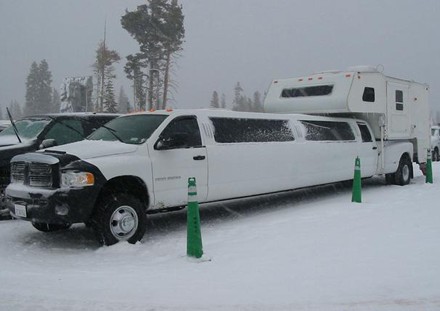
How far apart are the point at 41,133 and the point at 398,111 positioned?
9098 millimetres

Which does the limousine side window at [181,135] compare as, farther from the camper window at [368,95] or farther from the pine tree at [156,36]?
the pine tree at [156,36]

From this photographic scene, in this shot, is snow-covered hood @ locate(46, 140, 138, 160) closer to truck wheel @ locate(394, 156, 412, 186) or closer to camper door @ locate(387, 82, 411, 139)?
camper door @ locate(387, 82, 411, 139)

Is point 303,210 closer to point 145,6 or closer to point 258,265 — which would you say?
point 258,265

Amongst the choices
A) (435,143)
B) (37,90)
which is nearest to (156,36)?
(435,143)

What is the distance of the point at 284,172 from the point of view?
9.02 m

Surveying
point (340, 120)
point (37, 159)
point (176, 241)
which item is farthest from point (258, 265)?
point (340, 120)

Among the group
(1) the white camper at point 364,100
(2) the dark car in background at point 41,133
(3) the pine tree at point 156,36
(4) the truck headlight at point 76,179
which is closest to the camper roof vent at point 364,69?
(1) the white camper at point 364,100

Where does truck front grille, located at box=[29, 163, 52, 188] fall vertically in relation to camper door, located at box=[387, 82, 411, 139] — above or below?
below

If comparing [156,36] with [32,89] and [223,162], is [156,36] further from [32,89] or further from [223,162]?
[32,89]

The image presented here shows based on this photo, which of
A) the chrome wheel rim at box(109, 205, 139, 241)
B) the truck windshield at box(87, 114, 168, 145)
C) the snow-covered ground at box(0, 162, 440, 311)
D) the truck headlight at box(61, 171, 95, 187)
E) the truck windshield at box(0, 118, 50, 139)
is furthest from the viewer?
the truck windshield at box(0, 118, 50, 139)

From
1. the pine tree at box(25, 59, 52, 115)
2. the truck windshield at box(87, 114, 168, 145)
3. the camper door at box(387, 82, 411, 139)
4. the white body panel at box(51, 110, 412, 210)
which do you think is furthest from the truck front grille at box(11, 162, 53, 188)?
the pine tree at box(25, 59, 52, 115)

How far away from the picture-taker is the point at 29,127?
348 inches

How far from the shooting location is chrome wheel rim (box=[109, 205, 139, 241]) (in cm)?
621

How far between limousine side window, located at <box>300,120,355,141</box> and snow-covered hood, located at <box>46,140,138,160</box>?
4.48 meters
